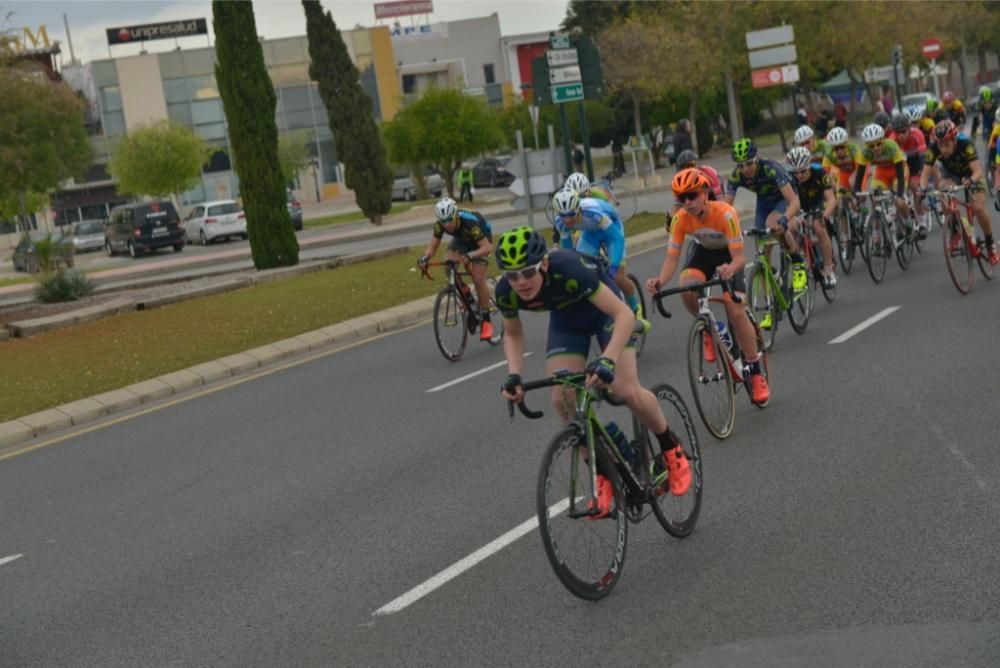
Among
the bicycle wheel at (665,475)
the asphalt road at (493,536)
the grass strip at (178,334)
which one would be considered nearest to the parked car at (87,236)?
the grass strip at (178,334)

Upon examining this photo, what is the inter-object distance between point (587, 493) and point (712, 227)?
461 centimetres

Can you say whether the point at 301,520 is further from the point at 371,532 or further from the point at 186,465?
the point at 186,465

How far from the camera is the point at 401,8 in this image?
123 m

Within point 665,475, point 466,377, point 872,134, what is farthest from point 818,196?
point 665,475

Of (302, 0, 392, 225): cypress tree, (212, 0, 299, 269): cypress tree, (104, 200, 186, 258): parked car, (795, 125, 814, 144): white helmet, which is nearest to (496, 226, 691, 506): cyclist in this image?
(795, 125, 814, 144): white helmet

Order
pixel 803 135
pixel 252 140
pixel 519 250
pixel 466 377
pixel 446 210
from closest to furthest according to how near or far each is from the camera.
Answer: pixel 519 250
pixel 466 377
pixel 446 210
pixel 803 135
pixel 252 140

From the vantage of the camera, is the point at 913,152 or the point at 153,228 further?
the point at 153,228

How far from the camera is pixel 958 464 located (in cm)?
860

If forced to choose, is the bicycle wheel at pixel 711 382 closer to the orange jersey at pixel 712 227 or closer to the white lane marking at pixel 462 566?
the orange jersey at pixel 712 227

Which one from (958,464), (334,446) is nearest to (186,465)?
(334,446)

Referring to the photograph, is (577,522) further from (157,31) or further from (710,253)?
(157,31)

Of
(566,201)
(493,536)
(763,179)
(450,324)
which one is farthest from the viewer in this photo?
(450,324)

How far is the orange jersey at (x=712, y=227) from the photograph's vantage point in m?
10.8

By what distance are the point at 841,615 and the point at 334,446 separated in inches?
257
